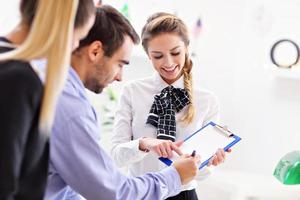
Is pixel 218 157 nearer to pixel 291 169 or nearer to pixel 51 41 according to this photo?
pixel 291 169

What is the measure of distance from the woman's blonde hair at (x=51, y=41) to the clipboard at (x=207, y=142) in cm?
61

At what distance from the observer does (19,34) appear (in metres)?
0.74

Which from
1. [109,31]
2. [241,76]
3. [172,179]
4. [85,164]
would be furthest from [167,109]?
[241,76]

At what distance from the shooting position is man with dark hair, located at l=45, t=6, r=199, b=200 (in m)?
0.82

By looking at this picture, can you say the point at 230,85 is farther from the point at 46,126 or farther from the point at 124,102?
the point at 46,126

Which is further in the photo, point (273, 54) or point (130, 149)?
point (273, 54)

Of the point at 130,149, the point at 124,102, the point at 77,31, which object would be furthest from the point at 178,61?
the point at 77,31

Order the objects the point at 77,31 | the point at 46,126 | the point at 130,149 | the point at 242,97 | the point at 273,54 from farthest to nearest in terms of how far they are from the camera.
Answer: the point at 242,97 < the point at 273,54 < the point at 130,149 < the point at 77,31 < the point at 46,126

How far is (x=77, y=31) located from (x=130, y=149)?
606 mm

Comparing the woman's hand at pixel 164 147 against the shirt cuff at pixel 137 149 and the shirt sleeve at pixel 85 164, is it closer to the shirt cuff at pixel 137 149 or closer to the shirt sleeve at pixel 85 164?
the shirt cuff at pixel 137 149

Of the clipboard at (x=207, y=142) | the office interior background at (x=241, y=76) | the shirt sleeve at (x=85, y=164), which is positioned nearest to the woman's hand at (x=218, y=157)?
the clipboard at (x=207, y=142)

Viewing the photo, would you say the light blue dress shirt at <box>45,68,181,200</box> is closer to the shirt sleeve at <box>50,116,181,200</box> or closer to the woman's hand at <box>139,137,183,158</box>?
the shirt sleeve at <box>50,116,181,200</box>

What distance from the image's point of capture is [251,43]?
2.24 meters

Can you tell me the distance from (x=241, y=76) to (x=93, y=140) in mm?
1595
